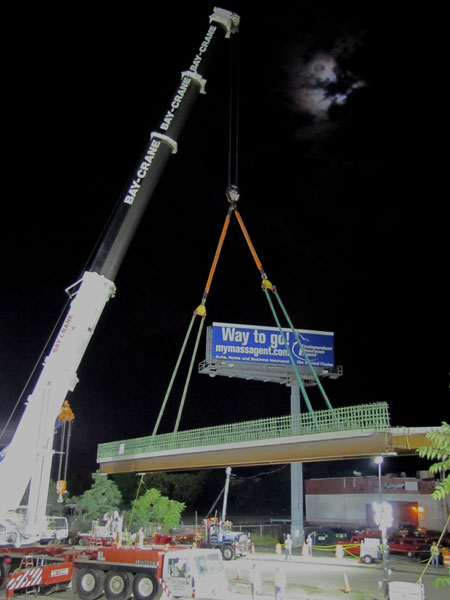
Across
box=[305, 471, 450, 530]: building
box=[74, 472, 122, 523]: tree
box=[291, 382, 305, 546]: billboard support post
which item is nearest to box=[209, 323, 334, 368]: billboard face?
box=[291, 382, 305, 546]: billboard support post

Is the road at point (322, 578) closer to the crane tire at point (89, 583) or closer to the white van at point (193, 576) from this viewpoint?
the crane tire at point (89, 583)

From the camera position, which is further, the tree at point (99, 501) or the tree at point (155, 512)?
the tree at point (155, 512)

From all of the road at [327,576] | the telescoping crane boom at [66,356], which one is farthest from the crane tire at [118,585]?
the road at [327,576]

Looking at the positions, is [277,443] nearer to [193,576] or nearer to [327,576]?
[327,576]

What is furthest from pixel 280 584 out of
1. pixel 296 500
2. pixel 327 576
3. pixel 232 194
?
pixel 296 500

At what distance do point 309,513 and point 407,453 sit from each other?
39.9 m

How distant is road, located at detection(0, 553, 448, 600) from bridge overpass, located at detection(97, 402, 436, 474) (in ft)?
17.0

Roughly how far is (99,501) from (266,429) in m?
15.9

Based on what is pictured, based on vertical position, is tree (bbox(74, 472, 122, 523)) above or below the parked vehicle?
above

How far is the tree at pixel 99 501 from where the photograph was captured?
38434 mm

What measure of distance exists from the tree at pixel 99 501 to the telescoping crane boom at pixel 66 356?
2095 centimetres

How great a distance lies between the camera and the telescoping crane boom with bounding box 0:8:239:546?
18203 millimetres

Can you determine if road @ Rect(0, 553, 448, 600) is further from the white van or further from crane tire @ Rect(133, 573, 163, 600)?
crane tire @ Rect(133, 573, 163, 600)

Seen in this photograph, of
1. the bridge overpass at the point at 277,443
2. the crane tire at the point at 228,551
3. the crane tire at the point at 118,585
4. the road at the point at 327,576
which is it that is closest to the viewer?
the crane tire at the point at 118,585
